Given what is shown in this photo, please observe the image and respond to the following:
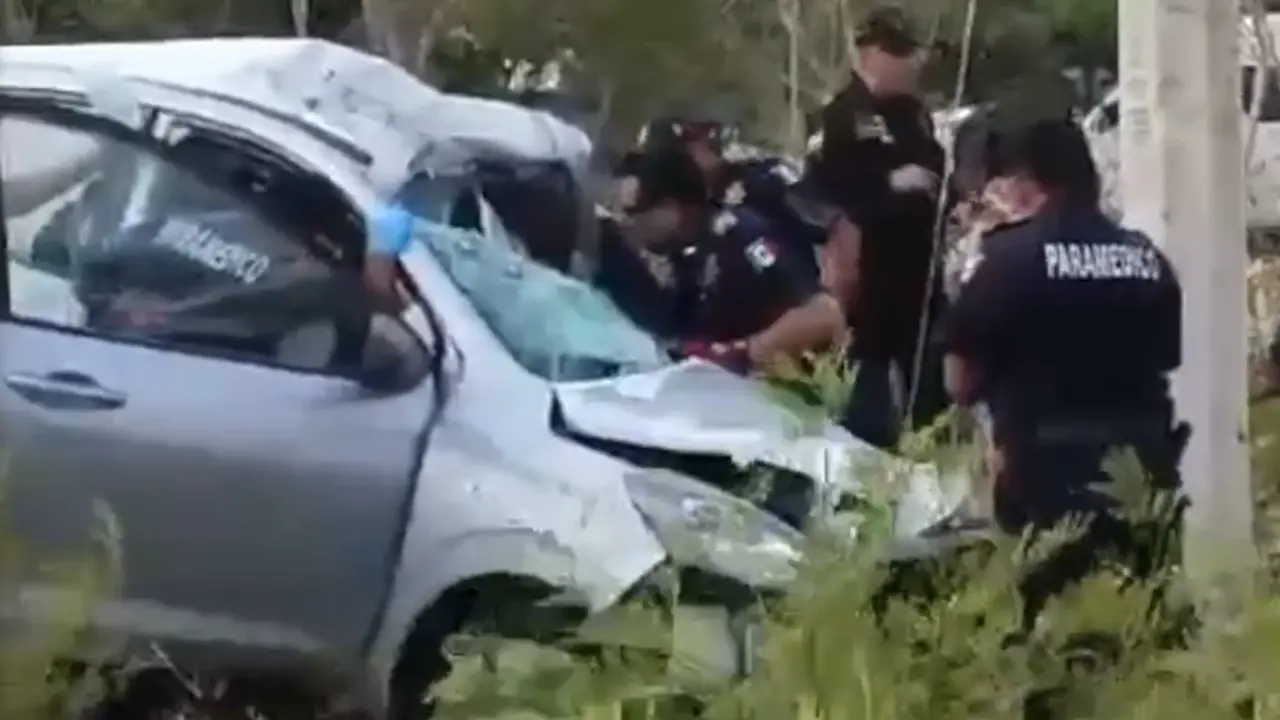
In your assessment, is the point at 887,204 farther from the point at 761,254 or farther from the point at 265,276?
the point at 265,276

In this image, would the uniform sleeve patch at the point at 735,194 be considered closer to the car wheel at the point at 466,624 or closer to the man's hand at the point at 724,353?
the man's hand at the point at 724,353

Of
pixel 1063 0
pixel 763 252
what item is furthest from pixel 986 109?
pixel 763 252

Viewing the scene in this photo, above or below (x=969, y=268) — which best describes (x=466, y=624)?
below

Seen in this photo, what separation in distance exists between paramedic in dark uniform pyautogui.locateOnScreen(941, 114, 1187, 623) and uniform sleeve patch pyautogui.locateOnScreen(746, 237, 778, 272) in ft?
0.60

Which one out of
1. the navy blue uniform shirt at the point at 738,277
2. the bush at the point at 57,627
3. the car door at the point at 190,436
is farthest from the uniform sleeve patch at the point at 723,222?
the bush at the point at 57,627

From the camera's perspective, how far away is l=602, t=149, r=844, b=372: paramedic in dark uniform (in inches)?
76.2

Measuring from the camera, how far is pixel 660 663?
1.87m

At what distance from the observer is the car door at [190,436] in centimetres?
191

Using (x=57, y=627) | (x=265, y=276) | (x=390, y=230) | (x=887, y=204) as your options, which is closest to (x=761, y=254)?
(x=887, y=204)

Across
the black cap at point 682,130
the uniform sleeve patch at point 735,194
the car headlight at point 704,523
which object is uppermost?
the black cap at point 682,130

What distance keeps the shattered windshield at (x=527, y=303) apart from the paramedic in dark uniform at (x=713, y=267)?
77 mm

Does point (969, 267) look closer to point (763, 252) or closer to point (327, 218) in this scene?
point (763, 252)

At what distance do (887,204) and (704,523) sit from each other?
1.17 ft

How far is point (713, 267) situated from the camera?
194cm
